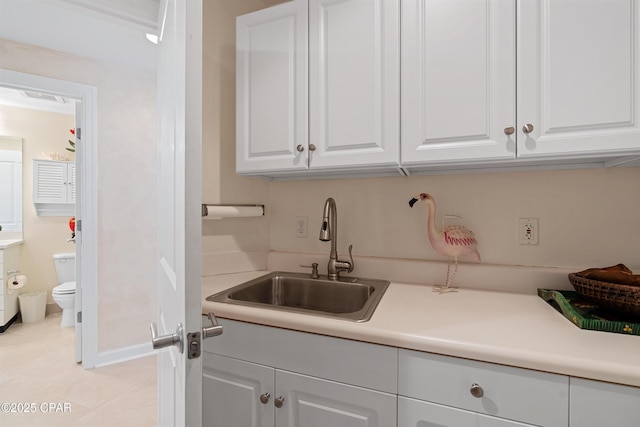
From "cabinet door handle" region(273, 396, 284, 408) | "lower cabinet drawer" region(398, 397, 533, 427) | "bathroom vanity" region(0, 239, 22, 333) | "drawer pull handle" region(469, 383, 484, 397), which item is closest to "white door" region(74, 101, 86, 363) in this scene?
"bathroom vanity" region(0, 239, 22, 333)

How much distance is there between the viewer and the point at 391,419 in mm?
958

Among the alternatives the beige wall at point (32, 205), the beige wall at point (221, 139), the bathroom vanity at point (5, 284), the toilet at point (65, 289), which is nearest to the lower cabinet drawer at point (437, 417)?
the beige wall at point (221, 139)

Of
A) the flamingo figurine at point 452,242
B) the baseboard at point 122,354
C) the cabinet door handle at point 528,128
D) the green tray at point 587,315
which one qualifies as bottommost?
the baseboard at point 122,354

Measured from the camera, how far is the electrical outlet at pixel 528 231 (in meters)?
1.39

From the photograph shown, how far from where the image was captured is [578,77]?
1060 mm

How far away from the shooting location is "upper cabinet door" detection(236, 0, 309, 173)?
1.47 metres

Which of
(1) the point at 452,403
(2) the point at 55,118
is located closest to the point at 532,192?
(1) the point at 452,403

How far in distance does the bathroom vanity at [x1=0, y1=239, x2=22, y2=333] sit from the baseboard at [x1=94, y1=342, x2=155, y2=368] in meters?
1.48

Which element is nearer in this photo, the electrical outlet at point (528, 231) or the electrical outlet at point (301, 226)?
the electrical outlet at point (528, 231)

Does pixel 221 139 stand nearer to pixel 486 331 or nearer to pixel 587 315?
pixel 486 331

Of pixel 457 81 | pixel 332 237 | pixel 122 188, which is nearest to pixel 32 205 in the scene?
pixel 122 188

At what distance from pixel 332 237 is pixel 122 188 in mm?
1903

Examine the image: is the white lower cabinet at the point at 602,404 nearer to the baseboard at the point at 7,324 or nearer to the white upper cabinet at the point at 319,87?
the white upper cabinet at the point at 319,87

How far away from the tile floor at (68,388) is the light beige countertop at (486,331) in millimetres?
1311
